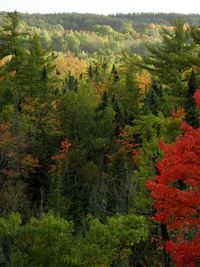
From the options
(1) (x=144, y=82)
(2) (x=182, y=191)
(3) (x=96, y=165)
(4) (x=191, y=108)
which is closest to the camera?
(2) (x=182, y=191)

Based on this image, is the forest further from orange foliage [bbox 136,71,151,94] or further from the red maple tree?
orange foliage [bbox 136,71,151,94]

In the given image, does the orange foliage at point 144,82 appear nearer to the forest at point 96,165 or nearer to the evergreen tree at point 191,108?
the forest at point 96,165

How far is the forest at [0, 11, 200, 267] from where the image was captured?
23078 mm

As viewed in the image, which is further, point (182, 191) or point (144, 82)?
point (144, 82)

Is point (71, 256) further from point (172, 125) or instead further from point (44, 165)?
point (44, 165)

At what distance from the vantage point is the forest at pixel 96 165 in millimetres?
23078

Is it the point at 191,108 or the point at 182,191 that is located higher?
the point at 182,191

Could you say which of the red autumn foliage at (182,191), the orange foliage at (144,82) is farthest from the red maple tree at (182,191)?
the orange foliage at (144,82)

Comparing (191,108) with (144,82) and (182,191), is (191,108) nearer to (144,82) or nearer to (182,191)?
(182,191)

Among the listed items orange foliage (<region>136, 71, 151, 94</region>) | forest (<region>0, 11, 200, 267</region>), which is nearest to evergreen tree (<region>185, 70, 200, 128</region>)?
forest (<region>0, 11, 200, 267</region>)

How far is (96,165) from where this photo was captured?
46.4 meters

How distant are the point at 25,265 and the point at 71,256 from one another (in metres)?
2.72

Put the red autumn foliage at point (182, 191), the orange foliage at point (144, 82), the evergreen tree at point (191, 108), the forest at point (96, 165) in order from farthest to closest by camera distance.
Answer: the orange foliage at point (144, 82), the evergreen tree at point (191, 108), the forest at point (96, 165), the red autumn foliage at point (182, 191)

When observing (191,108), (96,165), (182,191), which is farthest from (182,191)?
(96,165)
